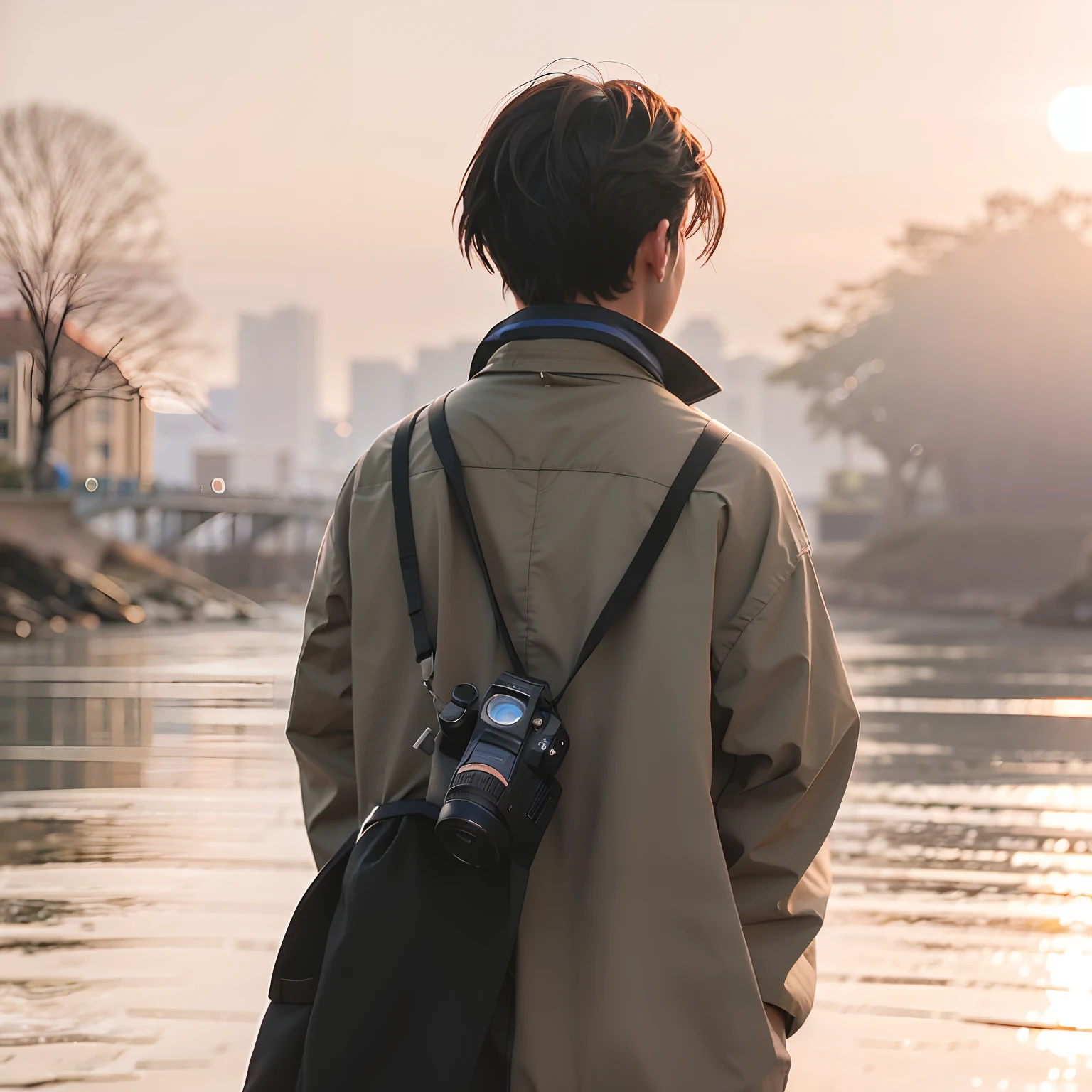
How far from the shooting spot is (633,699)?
112cm

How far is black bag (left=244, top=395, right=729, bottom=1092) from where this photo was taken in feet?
3.51

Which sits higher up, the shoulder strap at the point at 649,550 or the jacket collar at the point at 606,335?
the jacket collar at the point at 606,335

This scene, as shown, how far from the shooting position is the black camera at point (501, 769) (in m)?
1.06

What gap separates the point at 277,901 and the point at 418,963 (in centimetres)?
281

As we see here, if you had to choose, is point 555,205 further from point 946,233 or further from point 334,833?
point 946,233

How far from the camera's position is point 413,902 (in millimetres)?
1087

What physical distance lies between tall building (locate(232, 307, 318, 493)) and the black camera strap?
4199 inches

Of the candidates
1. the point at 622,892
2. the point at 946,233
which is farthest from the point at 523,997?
the point at 946,233

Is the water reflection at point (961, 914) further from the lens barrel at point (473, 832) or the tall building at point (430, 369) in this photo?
the tall building at point (430, 369)

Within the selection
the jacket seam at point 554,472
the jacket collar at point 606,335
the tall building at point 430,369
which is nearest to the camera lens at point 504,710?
the jacket seam at point 554,472

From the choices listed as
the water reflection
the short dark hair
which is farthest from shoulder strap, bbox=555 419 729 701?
the water reflection

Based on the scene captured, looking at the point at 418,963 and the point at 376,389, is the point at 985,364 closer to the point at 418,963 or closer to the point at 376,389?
the point at 418,963

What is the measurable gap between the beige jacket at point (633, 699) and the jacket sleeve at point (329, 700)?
0.17ft

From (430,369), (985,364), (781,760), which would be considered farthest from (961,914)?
(430,369)
